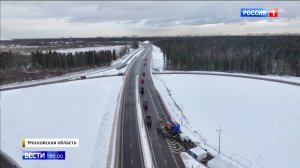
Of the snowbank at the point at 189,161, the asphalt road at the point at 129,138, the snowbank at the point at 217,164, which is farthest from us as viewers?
the asphalt road at the point at 129,138

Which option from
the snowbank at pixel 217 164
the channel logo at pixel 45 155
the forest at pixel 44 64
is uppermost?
the forest at pixel 44 64

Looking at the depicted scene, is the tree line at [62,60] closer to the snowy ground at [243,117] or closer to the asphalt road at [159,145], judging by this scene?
the snowy ground at [243,117]

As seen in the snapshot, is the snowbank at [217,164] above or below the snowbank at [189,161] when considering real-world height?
above

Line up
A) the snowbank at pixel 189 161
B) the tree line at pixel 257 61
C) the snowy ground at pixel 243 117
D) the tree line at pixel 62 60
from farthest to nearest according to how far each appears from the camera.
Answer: the tree line at pixel 62 60 < the tree line at pixel 257 61 < the snowy ground at pixel 243 117 < the snowbank at pixel 189 161

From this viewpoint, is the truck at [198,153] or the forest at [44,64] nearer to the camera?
the truck at [198,153]

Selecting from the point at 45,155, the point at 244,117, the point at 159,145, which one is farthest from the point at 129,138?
the point at 244,117

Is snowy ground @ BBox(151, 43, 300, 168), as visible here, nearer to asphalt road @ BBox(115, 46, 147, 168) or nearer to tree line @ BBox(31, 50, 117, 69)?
asphalt road @ BBox(115, 46, 147, 168)

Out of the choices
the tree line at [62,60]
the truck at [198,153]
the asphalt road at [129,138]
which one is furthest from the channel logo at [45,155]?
the tree line at [62,60]

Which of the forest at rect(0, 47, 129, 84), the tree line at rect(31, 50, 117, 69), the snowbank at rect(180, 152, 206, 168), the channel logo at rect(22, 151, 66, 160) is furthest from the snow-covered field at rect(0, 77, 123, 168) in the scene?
the tree line at rect(31, 50, 117, 69)
